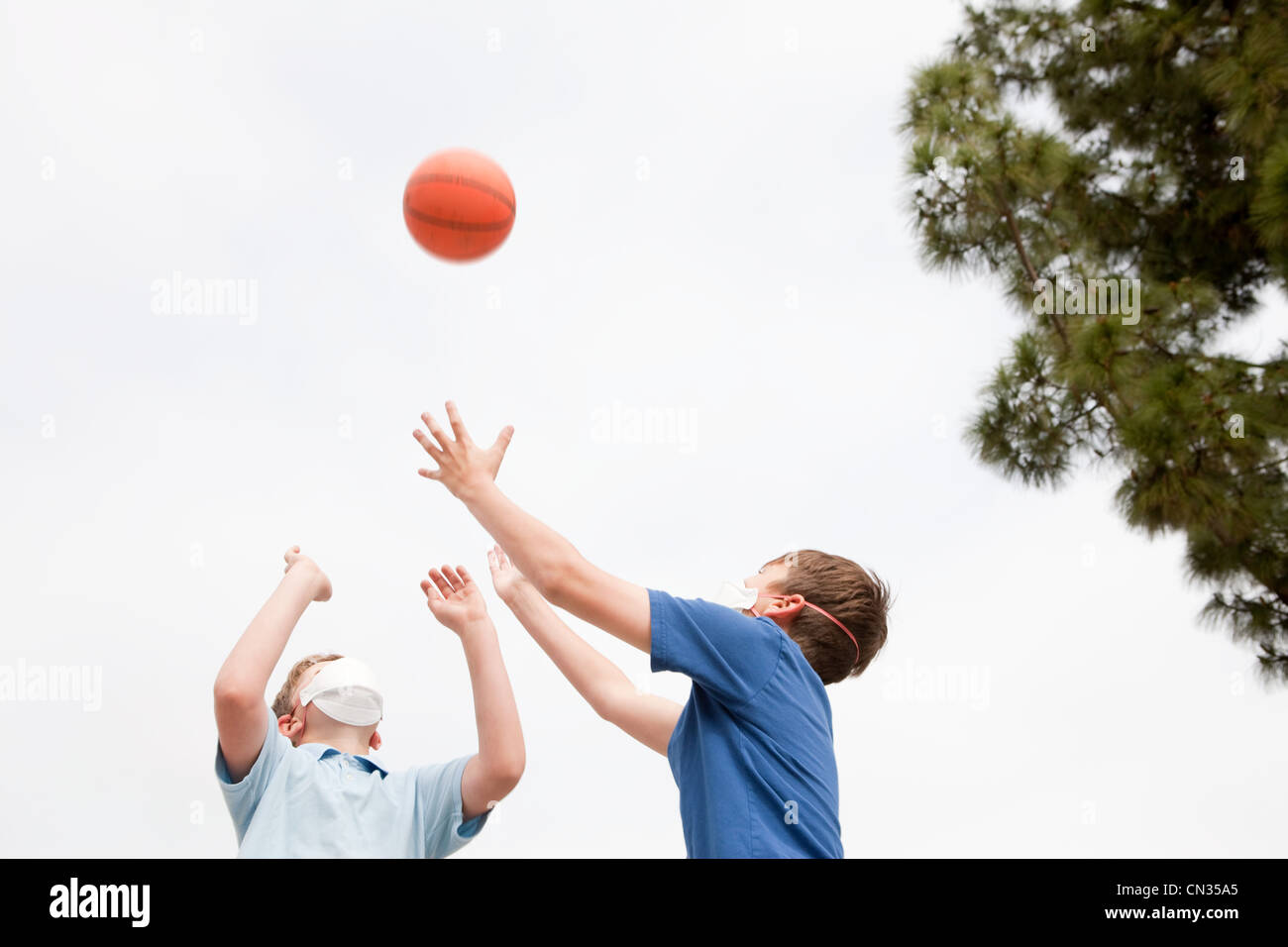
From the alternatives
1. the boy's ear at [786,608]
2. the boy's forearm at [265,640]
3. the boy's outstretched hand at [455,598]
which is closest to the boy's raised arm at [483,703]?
→ the boy's outstretched hand at [455,598]

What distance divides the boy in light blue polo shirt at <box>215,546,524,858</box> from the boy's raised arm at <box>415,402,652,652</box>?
52cm

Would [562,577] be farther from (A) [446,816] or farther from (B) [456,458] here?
(A) [446,816]

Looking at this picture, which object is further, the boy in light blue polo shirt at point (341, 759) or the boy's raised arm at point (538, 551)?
the boy in light blue polo shirt at point (341, 759)

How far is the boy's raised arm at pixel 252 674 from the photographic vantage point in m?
2.67

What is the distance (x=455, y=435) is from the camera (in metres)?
2.71

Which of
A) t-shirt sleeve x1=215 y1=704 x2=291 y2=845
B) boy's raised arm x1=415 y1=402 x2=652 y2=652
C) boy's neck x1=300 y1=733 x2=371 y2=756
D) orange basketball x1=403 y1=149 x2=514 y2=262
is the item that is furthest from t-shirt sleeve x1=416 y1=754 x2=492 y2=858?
orange basketball x1=403 y1=149 x2=514 y2=262

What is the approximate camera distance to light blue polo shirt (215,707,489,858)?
2.84 m

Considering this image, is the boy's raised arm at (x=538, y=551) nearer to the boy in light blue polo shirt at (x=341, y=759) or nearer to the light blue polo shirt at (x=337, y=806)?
the boy in light blue polo shirt at (x=341, y=759)

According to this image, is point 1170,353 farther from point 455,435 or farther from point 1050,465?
point 455,435

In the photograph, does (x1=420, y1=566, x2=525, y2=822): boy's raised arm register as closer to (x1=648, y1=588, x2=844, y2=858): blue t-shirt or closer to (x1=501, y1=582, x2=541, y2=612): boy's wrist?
(x1=501, y1=582, x2=541, y2=612): boy's wrist

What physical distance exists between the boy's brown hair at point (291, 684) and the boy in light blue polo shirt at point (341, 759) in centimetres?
15

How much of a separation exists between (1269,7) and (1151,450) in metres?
3.37

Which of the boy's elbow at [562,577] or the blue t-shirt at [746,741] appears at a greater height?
the boy's elbow at [562,577]
